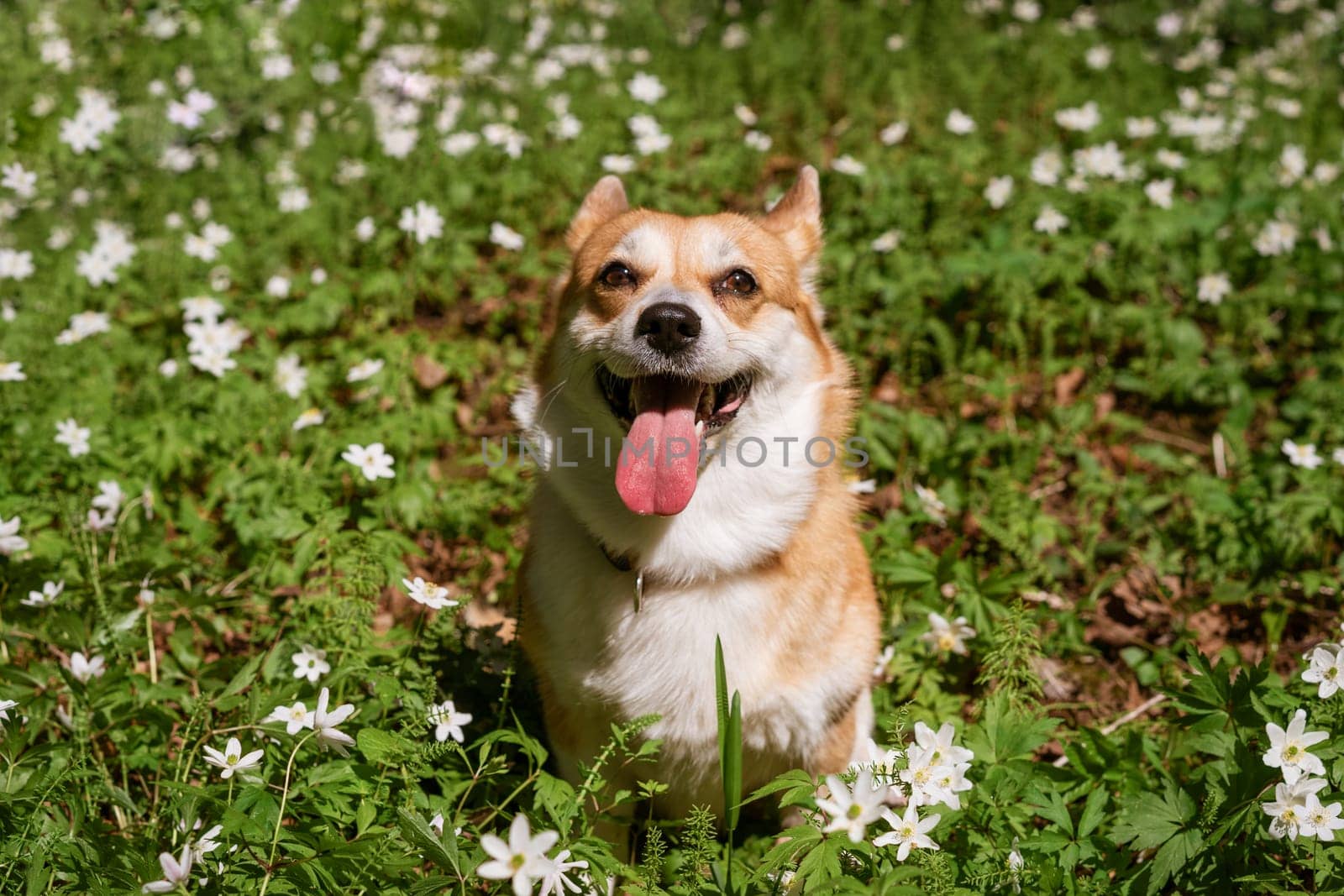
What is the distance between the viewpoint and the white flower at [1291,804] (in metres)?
1.98

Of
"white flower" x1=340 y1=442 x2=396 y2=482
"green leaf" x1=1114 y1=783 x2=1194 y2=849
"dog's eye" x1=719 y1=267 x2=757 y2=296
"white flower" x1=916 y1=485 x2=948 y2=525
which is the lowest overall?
"white flower" x1=916 y1=485 x2=948 y2=525

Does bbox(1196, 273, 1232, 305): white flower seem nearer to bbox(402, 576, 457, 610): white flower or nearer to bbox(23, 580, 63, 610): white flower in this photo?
bbox(402, 576, 457, 610): white flower

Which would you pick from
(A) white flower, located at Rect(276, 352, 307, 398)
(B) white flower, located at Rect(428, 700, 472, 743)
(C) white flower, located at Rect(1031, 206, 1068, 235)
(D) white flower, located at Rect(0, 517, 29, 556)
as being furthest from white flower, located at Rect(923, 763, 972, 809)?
(C) white flower, located at Rect(1031, 206, 1068, 235)

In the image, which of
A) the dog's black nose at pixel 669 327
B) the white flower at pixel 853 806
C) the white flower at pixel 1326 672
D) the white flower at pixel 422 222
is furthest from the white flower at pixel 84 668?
the white flower at pixel 1326 672

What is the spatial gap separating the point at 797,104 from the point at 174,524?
5.25 meters

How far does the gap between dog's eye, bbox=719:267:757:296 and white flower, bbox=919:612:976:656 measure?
4.50 ft

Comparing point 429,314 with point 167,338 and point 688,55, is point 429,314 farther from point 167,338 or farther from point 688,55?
point 688,55

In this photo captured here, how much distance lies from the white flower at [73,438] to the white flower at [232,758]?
1984mm

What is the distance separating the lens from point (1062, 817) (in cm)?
240

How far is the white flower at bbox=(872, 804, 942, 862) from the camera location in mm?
2012

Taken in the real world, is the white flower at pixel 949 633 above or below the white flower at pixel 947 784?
below

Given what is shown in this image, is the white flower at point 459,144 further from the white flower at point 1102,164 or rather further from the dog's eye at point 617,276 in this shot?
the white flower at point 1102,164

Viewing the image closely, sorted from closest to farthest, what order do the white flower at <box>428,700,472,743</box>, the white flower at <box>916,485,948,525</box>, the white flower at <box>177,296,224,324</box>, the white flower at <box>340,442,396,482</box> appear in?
the white flower at <box>428,700,472,743</box> → the white flower at <box>340,442,396,482</box> → the white flower at <box>916,485,948,525</box> → the white flower at <box>177,296,224,324</box>

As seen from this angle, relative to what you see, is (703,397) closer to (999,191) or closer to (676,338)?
(676,338)
